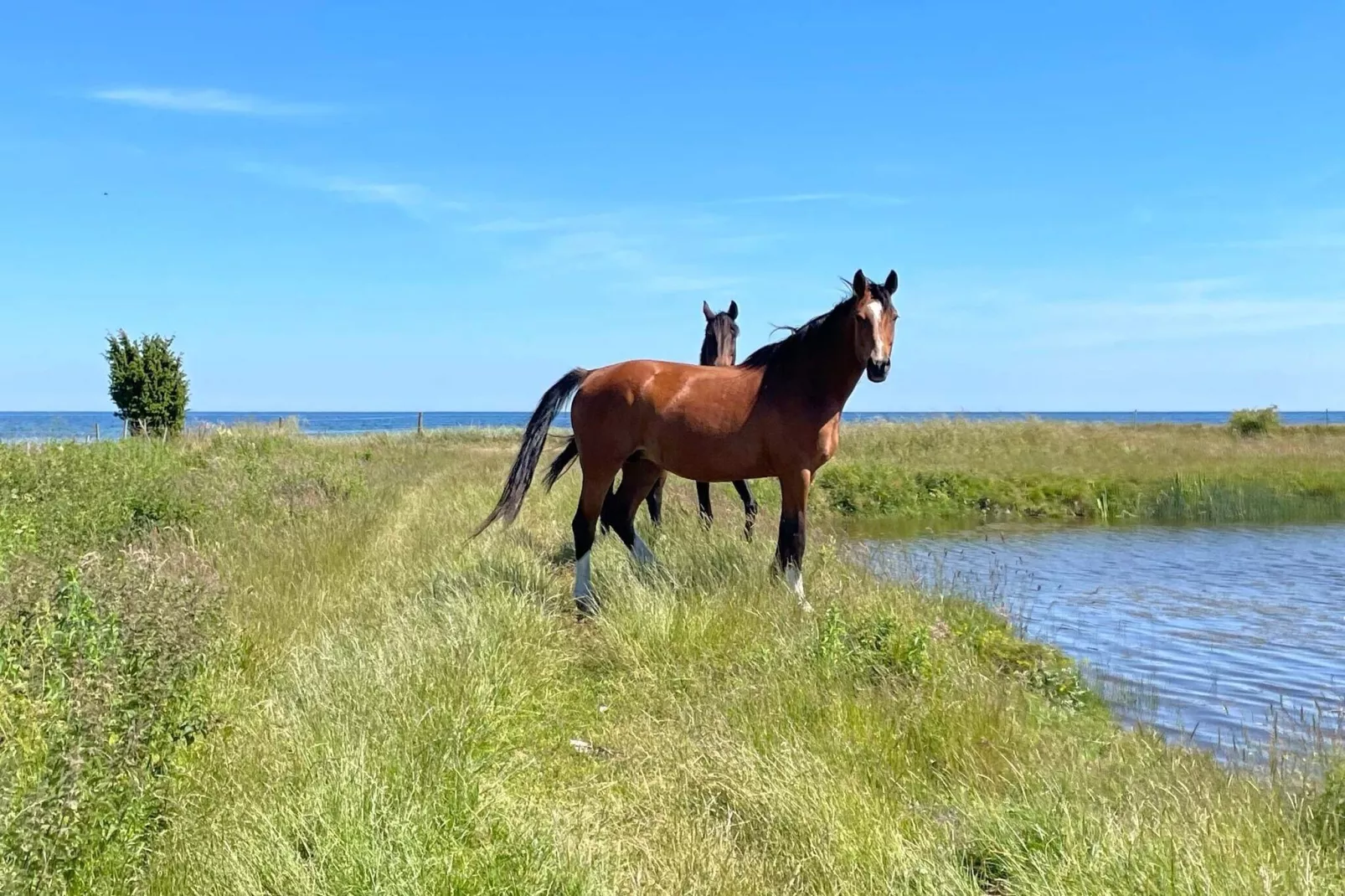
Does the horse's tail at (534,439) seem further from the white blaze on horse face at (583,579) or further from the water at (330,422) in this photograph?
the water at (330,422)

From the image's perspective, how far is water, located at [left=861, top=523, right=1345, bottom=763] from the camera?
19.9 feet

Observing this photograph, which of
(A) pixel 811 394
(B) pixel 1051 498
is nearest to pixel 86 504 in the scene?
(A) pixel 811 394

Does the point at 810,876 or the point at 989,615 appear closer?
the point at 810,876

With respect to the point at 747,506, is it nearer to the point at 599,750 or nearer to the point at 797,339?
the point at 797,339

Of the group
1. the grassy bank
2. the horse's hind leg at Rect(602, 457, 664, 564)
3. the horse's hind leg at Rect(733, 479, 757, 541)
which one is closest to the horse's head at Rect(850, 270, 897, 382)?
the horse's hind leg at Rect(602, 457, 664, 564)

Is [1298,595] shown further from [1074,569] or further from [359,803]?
[359,803]

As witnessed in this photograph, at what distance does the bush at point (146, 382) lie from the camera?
26062mm

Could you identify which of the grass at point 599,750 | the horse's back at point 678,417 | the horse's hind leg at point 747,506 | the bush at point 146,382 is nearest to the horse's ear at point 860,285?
the horse's back at point 678,417

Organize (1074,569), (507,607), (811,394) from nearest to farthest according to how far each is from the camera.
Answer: (507,607) < (811,394) < (1074,569)

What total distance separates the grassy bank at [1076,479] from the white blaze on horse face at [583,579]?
1317cm

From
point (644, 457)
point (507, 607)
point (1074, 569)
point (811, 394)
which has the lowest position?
point (1074, 569)

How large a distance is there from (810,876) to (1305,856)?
1473 millimetres

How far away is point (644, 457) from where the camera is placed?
7582mm

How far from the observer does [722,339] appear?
9.16m
